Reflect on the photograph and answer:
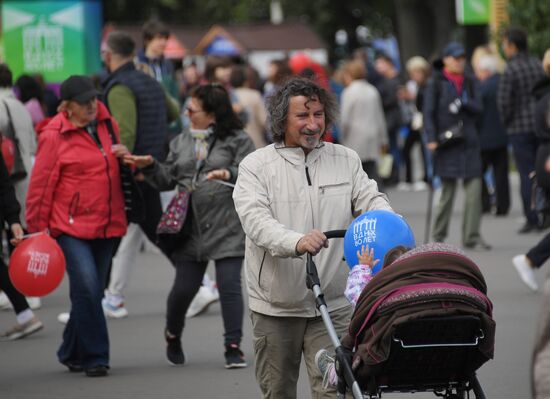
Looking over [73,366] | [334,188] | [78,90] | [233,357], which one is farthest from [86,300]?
[334,188]

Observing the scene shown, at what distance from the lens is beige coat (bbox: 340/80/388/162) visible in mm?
17859

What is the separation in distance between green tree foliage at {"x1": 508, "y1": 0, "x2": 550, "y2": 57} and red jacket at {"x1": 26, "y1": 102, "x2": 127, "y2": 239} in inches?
565

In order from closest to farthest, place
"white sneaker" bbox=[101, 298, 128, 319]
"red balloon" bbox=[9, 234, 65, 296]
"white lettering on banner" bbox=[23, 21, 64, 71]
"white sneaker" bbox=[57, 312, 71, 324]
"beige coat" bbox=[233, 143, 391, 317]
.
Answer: "beige coat" bbox=[233, 143, 391, 317]
"red balloon" bbox=[9, 234, 65, 296]
"white sneaker" bbox=[57, 312, 71, 324]
"white sneaker" bbox=[101, 298, 128, 319]
"white lettering on banner" bbox=[23, 21, 64, 71]

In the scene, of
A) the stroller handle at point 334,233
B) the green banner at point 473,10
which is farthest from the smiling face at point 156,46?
the green banner at point 473,10

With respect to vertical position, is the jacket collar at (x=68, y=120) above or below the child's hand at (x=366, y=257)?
above

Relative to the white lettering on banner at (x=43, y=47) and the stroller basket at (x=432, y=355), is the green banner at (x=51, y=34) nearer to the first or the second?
the white lettering on banner at (x=43, y=47)

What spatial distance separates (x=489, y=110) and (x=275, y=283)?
1240cm

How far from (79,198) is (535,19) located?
14849 mm

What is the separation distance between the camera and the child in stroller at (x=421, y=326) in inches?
221

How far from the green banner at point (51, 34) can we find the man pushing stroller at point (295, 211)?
13837mm

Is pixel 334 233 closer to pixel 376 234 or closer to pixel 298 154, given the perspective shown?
pixel 376 234

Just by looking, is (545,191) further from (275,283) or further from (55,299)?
(275,283)

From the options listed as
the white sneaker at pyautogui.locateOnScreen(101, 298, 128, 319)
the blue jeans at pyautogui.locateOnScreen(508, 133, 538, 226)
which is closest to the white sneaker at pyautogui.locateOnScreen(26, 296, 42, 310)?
the white sneaker at pyautogui.locateOnScreen(101, 298, 128, 319)

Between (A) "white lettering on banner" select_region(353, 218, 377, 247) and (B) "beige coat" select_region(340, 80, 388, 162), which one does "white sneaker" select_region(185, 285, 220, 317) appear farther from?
(B) "beige coat" select_region(340, 80, 388, 162)
